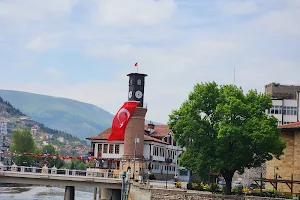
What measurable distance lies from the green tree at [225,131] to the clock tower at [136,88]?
1023 inches

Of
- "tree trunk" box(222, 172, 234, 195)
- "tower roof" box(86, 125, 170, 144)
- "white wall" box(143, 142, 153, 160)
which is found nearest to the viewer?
"tree trunk" box(222, 172, 234, 195)

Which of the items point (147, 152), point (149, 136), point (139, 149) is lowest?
point (147, 152)

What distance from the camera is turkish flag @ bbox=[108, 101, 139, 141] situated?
84875mm

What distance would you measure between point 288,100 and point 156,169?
25.2 metres

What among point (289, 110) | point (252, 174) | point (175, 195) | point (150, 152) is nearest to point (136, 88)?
point (150, 152)

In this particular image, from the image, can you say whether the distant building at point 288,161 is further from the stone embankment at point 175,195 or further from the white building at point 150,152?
the white building at point 150,152

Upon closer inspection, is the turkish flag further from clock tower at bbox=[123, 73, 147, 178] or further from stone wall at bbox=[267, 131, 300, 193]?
stone wall at bbox=[267, 131, 300, 193]

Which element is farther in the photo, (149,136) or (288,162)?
(149,136)

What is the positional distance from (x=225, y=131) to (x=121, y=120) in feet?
102

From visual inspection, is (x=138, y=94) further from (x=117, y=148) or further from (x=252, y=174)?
(x=252, y=174)

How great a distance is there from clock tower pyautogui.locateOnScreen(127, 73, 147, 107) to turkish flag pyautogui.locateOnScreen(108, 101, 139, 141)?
2177 mm

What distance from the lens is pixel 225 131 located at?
56625 mm

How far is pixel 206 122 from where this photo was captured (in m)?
60.6

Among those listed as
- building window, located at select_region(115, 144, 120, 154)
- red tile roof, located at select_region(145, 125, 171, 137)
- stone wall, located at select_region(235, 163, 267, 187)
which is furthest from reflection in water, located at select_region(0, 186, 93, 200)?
stone wall, located at select_region(235, 163, 267, 187)
